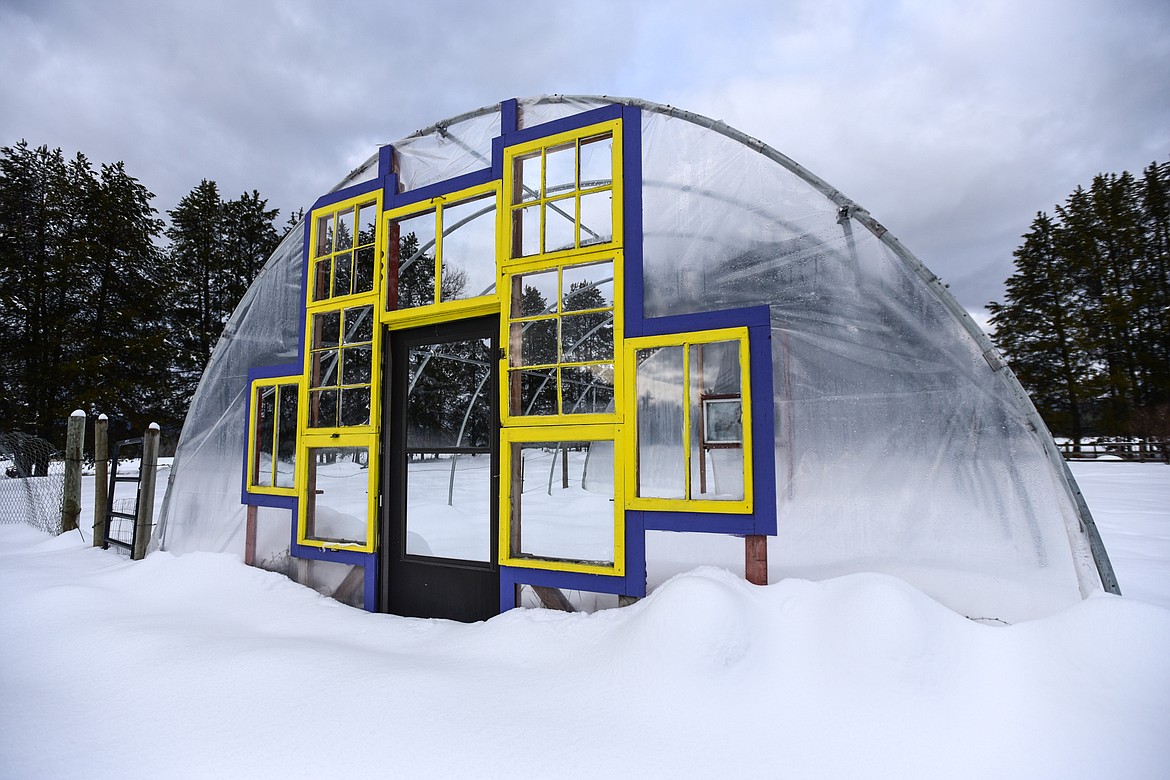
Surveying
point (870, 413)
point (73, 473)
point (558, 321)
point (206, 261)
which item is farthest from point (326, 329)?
point (206, 261)

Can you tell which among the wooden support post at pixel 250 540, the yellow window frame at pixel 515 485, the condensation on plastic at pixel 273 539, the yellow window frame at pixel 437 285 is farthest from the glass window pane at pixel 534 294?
the wooden support post at pixel 250 540

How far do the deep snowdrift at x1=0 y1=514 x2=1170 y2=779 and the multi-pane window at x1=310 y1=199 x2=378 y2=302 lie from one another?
95.6 inches

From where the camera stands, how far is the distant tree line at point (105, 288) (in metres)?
12.6

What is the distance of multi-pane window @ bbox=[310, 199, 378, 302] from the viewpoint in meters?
3.85

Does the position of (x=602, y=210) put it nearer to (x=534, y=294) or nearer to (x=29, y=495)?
(x=534, y=294)

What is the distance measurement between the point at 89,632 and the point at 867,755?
381cm

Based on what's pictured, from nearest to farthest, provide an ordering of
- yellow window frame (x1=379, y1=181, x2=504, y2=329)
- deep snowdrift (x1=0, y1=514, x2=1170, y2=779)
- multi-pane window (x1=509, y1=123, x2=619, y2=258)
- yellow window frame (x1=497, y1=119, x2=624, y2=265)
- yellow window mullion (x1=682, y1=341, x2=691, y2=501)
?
deep snowdrift (x1=0, y1=514, x2=1170, y2=779)
yellow window mullion (x1=682, y1=341, x2=691, y2=501)
yellow window frame (x1=497, y1=119, x2=624, y2=265)
multi-pane window (x1=509, y1=123, x2=619, y2=258)
yellow window frame (x1=379, y1=181, x2=504, y2=329)

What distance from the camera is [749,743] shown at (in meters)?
1.81

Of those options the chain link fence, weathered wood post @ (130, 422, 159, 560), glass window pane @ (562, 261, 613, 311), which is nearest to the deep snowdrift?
glass window pane @ (562, 261, 613, 311)

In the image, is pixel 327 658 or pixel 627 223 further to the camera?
pixel 627 223

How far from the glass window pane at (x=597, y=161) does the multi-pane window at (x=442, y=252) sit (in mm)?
700

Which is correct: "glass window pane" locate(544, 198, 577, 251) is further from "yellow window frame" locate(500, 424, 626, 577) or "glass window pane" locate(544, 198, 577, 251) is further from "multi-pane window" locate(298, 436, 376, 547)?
"multi-pane window" locate(298, 436, 376, 547)

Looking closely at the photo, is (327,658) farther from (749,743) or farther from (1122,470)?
(1122,470)

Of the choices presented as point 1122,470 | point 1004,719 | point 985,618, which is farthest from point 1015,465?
point 1122,470
